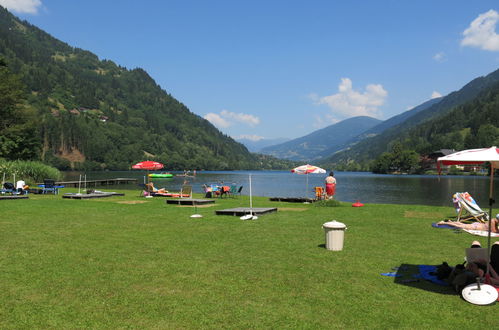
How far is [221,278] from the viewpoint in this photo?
7082mm

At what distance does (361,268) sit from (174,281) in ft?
12.6

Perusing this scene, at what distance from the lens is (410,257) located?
8883mm

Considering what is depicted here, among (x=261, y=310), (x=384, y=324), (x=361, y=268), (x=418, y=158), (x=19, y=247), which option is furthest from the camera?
(x=418, y=158)

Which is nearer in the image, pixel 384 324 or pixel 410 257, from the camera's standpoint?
pixel 384 324

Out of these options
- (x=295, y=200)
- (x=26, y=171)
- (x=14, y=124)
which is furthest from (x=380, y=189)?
(x=14, y=124)

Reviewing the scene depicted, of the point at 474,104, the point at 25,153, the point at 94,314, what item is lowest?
the point at 94,314

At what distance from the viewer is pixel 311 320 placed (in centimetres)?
515

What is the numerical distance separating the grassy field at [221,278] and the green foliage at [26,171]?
25.1m

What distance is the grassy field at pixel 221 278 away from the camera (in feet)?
17.2

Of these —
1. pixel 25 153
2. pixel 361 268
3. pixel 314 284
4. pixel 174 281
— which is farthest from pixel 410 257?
pixel 25 153

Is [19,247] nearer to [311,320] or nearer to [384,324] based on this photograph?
[311,320]

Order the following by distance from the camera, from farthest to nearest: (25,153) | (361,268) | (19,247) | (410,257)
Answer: (25,153) < (19,247) < (410,257) < (361,268)

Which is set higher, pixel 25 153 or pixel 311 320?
pixel 25 153

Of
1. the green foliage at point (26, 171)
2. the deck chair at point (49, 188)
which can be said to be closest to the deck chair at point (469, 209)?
the deck chair at point (49, 188)
